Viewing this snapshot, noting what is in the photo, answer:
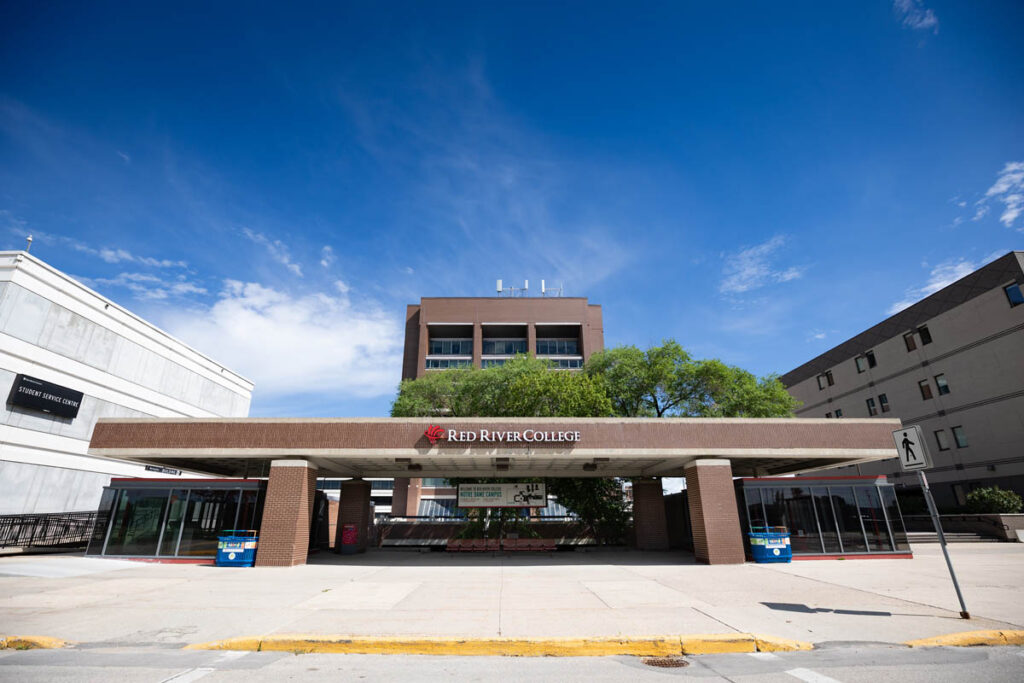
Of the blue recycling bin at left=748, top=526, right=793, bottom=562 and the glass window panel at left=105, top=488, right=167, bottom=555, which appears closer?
the blue recycling bin at left=748, top=526, right=793, bottom=562

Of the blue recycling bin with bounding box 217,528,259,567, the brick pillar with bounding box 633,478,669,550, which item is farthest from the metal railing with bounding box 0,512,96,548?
the brick pillar with bounding box 633,478,669,550

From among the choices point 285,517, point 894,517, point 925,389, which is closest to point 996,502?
point 894,517

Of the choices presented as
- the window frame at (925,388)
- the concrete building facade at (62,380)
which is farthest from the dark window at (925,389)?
the concrete building facade at (62,380)

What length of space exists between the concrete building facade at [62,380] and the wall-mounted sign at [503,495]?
2471 cm

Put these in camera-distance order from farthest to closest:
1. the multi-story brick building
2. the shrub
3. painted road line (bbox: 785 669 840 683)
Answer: the multi-story brick building, the shrub, painted road line (bbox: 785 669 840 683)

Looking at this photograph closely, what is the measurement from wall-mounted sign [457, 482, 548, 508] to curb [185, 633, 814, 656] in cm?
1801

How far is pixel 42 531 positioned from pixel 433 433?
2188 cm

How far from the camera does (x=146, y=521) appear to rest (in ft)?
65.4

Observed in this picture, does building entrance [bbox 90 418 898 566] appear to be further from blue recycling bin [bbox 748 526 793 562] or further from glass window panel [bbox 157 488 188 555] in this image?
blue recycling bin [bbox 748 526 793 562]

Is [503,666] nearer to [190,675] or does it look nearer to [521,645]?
[521,645]

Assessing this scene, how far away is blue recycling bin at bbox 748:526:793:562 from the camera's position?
18656 mm

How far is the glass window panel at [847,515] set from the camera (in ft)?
65.1

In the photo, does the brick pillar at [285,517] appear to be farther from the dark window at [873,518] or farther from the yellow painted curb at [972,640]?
the dark window at [873,518]

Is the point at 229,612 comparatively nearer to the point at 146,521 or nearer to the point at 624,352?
the point at 146,521
